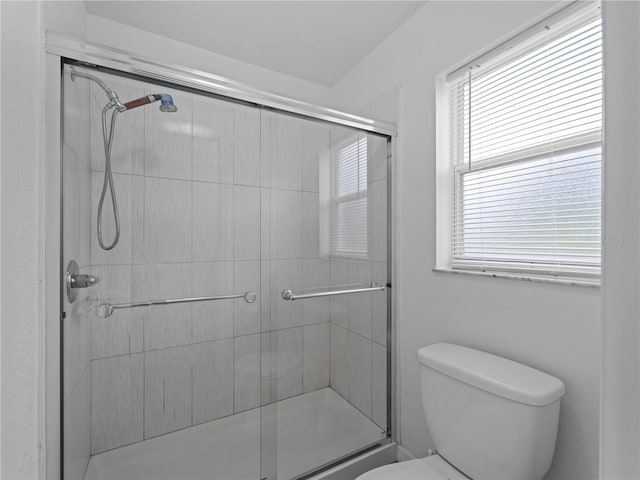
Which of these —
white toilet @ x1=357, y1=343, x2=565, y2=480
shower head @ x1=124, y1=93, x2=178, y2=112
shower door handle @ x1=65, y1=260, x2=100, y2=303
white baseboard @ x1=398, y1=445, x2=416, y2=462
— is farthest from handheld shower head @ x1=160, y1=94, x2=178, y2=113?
white baseboard @ x1=398, y1=445, x2=416, y2=462

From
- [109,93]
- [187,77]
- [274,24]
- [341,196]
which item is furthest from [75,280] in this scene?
[274,24]

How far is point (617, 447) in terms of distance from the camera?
5.4 inches

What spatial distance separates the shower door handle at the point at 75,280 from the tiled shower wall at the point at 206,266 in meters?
0.04

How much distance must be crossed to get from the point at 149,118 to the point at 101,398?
1.06 meters

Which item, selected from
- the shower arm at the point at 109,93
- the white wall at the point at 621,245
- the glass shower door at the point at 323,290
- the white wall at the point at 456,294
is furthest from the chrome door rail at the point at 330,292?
the white wall at the point at 621,245

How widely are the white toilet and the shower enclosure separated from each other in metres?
0.48

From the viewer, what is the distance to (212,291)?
131 cm

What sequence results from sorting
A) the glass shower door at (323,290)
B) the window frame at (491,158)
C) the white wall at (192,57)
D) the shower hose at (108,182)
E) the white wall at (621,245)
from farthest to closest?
1. the white wall at (192,57)
2. the glass shower door at (323,290)
3. the shower hose at (108,182)
4. the window frame at (491,158)
5. the white wall at (621,245)

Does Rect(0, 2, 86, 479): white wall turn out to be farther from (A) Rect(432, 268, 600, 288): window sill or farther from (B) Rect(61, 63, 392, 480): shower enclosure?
Result: (A) Rect(432, 268, 600, 288): window sill

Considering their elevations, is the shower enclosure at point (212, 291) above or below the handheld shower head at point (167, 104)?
below

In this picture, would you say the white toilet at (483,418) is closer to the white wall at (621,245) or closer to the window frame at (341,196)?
the window frame at (341,196)

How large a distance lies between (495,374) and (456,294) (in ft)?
1.31

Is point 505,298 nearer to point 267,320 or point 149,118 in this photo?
point 267,320

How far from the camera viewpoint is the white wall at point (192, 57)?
1.70 metres
